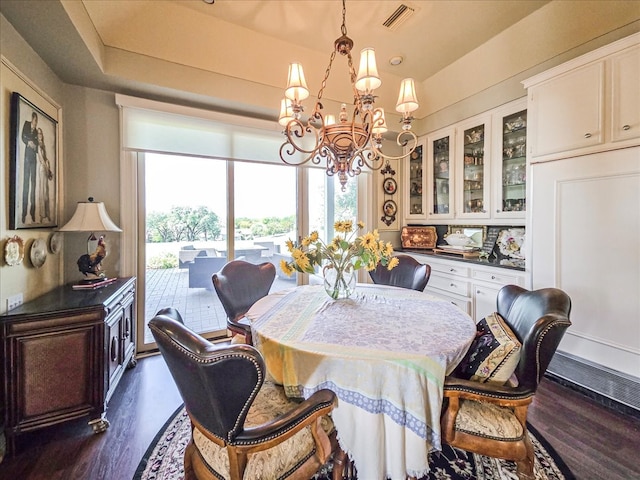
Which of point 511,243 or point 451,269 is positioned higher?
point 511,243

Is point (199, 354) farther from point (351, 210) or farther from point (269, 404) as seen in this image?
point (351, 210)

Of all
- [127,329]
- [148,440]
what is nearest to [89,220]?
[127,329]

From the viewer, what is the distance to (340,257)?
185 centimetres

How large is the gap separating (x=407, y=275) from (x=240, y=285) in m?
1.47

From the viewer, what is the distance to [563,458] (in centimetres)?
158

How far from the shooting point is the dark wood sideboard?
1591mm

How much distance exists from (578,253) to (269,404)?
242cm

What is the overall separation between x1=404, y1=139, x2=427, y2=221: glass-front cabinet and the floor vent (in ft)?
6.73

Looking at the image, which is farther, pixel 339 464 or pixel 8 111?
pixel 8 111

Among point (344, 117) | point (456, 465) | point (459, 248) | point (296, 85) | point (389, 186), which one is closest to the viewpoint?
point (456, 465)

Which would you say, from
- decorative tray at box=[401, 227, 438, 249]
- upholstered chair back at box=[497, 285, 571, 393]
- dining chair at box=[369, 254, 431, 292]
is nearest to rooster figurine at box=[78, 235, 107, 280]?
dining chair at box=[369, 254, 431, 292]

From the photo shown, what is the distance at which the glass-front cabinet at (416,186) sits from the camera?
380 centimetres

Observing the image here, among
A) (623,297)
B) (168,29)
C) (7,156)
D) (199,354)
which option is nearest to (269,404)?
(199,354)

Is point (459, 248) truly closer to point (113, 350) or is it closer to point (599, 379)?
point (599, 379)
